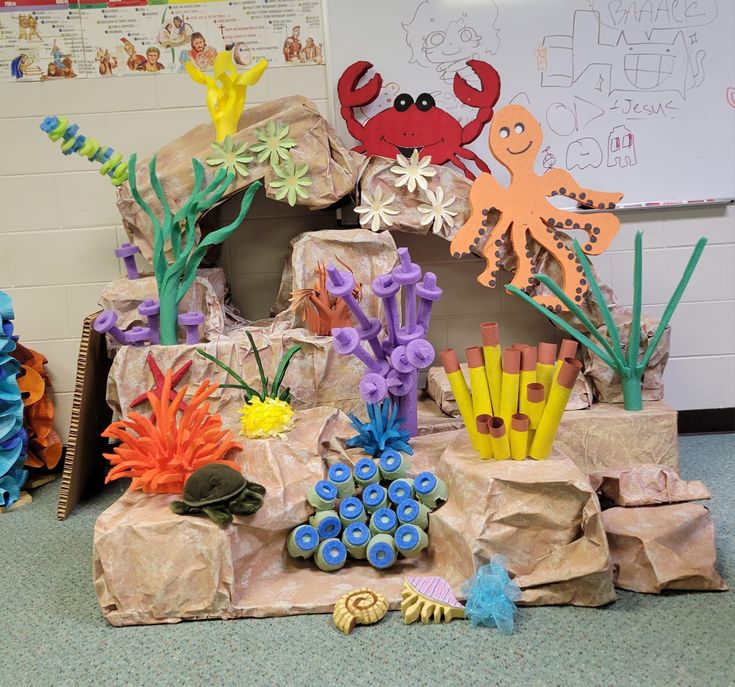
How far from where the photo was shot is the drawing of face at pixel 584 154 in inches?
98.1

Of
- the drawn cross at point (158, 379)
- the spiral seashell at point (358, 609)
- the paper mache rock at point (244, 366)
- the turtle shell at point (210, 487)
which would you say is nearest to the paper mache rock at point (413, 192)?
the paper mache rock at point (244, 366)

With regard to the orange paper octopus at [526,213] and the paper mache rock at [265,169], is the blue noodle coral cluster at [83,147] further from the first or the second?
the orange paper octopus at [526,213]

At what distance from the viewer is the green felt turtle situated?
1.61m

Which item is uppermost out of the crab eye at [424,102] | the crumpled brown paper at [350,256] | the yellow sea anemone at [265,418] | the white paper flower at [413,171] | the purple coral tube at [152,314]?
the crab eye at [424,102]

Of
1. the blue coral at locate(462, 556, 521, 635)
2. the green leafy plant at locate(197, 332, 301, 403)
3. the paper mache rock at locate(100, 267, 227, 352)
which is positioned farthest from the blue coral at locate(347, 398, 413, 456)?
the paper mache rock at locate(100, 267, 227, 352)

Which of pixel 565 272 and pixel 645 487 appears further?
pixel 565 272

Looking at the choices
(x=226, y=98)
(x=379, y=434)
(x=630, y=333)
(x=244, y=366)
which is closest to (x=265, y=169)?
(x=226, y=98)

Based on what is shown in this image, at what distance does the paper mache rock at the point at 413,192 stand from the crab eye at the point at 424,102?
22cm

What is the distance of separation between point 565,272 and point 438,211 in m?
0.40

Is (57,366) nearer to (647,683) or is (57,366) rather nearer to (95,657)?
(95,657)

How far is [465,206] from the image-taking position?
2320 millimetres

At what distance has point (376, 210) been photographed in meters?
2.30

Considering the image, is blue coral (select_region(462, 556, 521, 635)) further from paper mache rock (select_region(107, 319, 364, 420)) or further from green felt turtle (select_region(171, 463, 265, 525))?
paper mache rock (select_region(107, 319, 364, 420))

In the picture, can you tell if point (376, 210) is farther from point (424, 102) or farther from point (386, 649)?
point (386, 649)
